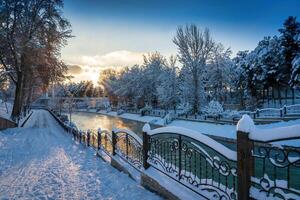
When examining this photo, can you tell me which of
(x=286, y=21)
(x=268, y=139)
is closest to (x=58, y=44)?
(x=268, y=139)

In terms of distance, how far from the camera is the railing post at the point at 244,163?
129 inches

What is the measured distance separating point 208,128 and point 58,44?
1436cm

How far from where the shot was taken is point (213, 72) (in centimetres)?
3959

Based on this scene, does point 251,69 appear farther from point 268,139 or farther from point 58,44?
point 268,139

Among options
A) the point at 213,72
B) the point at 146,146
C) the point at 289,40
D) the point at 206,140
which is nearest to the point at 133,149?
the point at 146,146

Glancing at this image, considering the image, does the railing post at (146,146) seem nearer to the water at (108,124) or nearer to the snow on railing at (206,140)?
the snow on railing at (206,140)

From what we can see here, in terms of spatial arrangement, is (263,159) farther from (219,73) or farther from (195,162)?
(219,73)

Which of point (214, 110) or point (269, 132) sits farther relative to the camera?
point (214, 110)

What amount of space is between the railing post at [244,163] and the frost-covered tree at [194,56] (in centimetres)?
2729

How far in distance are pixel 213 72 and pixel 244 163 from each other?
123 ft

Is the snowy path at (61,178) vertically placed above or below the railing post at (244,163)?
below

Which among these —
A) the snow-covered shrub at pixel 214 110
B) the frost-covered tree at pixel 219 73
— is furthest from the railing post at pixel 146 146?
the frost-covered tree at pixel 219 73

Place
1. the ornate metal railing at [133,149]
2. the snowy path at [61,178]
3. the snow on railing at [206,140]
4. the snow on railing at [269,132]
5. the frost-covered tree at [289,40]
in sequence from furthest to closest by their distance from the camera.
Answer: the frost-covered tree at [289,40] → the ornate metal railing at [133,149] → the snowy path at [61,178] → the snow on railing at [206,140] → the snow on railing at [269,132]

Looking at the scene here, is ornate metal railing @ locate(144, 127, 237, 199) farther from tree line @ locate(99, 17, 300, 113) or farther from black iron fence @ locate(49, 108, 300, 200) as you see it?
tree line @ locate(99, 17, 300, 113)
